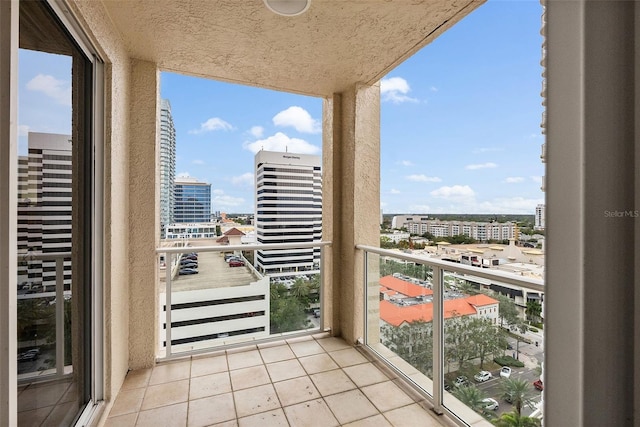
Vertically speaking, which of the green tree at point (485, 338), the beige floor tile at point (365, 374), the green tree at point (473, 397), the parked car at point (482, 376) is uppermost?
the green tree at point (485, 338)

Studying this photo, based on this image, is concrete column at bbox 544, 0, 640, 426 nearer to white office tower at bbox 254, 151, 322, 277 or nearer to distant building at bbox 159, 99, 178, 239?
white office tower at bbox 254, 151, 322, 277

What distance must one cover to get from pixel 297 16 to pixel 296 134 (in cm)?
131

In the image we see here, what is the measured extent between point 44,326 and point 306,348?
6.55 ft

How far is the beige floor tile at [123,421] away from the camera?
5.74 ft

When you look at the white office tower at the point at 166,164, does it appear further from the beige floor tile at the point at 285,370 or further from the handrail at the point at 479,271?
the handrail at the point at 479,271

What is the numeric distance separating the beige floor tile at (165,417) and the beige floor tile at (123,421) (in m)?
0.03

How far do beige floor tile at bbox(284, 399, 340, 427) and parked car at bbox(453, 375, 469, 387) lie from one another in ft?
2.53

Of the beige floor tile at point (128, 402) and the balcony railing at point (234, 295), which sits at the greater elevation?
the balcony railing at point (234, 295)

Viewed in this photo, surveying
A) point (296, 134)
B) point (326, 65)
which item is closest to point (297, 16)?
point (326, 65)

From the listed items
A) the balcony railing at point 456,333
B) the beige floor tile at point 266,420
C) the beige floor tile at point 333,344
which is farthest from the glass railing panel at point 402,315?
the beige floor tile at point 266,420

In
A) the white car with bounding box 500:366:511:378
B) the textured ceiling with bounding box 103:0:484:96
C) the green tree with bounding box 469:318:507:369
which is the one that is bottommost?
the white car with bounding box 500:366:511:378

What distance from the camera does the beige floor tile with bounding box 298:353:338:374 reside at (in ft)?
7.82

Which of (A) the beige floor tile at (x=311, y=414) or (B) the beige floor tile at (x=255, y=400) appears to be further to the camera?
(B) the beige floor tile at (x=255, y=400)

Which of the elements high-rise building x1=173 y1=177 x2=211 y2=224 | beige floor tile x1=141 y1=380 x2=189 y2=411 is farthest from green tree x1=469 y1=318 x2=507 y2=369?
high-rise building x1=173 y1=177 x2=211 y2=224
